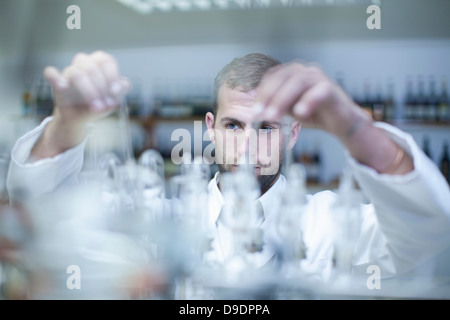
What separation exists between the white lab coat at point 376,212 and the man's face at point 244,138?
0.05m

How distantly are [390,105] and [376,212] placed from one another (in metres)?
1.29

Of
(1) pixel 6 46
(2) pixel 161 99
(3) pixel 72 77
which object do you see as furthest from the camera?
(2) pixel 161 99

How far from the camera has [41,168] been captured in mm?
870

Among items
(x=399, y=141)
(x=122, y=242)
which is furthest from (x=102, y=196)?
(x=399, y=141)

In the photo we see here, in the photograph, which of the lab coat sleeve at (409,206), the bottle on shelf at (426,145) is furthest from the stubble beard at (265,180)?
the bottle on shelf at (426,145)

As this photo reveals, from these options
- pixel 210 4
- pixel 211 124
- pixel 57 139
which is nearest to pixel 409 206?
pixel 211 124

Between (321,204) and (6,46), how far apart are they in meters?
1.17

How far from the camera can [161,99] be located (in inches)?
68.1

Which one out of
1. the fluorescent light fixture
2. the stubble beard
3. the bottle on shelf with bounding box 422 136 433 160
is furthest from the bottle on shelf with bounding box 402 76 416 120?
the stubble beard

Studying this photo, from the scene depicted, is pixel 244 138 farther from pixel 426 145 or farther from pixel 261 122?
pixel 426 145

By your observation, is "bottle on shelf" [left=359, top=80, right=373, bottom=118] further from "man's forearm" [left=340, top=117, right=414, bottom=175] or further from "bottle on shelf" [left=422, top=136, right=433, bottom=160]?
"man's forearm" [left=340, top=117, right=414, bottom=175]

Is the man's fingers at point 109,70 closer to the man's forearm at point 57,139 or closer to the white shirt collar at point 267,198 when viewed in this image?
→ the man's forearm at point 57,139

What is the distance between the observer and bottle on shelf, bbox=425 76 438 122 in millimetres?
1833
